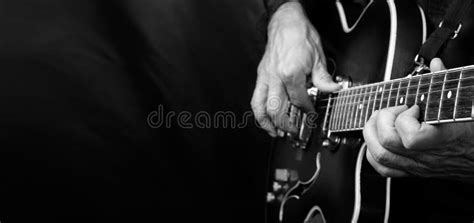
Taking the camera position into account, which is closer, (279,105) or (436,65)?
(436,65)

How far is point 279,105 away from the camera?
1103 mm

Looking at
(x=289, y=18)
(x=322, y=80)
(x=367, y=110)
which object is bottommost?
(x=367, y=110)

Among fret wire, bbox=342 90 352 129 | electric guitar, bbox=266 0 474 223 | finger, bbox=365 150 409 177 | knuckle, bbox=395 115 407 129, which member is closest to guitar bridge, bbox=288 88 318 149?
electric guitar, bbox=266 0 474 223

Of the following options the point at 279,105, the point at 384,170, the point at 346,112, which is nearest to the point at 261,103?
the point at 279,105

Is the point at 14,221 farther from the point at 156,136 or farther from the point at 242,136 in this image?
the point at 242,136

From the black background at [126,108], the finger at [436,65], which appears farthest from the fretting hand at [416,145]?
the black background at [126,108]

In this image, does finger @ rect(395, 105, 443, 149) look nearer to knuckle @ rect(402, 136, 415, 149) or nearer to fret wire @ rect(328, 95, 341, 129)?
knuckle @ rect(402, 136, 415, 149)

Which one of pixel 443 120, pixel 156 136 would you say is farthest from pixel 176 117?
pixel 443 120

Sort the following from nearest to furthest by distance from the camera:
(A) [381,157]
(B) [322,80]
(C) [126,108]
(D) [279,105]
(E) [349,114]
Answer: (A) [381,157] < (E) [349,114] < (B) [322,80] < (D) [279,105] < (C) [126,108]

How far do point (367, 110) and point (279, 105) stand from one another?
32 cm

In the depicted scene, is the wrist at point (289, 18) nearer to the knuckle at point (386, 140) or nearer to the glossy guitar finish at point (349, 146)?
the glossy guitar finish at point (349, 146)

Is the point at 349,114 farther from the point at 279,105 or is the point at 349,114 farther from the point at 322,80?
the point at 279,105

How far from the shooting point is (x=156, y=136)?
1265 mm

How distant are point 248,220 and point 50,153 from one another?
583mm
